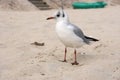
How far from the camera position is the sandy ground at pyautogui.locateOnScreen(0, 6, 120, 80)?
19.9ft

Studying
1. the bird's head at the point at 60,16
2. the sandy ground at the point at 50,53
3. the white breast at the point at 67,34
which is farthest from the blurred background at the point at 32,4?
the white breast at the point at 67,34

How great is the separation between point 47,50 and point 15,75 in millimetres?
1778

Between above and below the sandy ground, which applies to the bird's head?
above

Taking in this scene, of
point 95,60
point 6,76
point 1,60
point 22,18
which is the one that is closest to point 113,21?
point 22,18

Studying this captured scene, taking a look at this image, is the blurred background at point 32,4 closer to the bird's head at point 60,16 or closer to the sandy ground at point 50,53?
the sandy ground at point 50,53

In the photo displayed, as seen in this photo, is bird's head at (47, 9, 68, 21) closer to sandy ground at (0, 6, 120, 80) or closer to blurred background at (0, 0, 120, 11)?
sandy ground at (0, 6, 120, 80)

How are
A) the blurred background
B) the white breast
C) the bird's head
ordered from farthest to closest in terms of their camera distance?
the blurred background < the bird's head < the white breast

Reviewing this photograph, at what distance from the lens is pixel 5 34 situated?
29.4ft

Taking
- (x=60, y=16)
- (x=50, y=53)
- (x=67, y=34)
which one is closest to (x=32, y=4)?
(x=50, y=53)

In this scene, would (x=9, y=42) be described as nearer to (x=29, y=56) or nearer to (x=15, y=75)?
(x=29, y=56)

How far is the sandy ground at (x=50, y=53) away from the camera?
6078 mm

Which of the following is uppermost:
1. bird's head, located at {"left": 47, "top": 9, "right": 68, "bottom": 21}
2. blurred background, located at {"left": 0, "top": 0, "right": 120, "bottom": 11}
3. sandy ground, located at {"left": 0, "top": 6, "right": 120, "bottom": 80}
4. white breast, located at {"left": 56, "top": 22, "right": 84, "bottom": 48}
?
bird's head, located at {"left": 47, "top": 9, "right": 68, "bottom": 21}

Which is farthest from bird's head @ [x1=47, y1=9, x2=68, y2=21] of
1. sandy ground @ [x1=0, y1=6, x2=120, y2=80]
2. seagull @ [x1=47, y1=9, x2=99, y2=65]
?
sandy ground @ [x1=0, y1=6, x2=120, y2=80]

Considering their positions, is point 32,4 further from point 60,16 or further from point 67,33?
point 67,33
